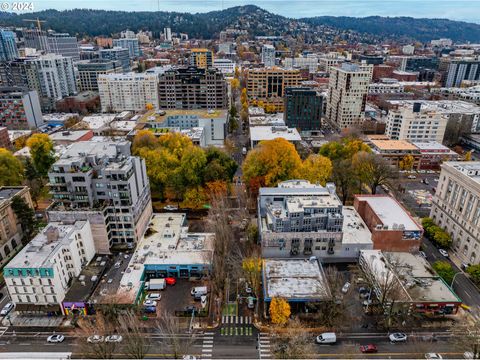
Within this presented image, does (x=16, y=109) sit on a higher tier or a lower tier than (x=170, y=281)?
higher

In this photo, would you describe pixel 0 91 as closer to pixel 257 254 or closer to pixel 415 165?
pixel 257 254

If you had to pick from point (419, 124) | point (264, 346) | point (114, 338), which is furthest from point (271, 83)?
point (114, 338)

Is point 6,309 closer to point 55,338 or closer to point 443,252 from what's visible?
point 55,338

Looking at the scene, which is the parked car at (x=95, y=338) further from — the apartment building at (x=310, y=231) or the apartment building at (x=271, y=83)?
the apartment building at (x=271, y=83)

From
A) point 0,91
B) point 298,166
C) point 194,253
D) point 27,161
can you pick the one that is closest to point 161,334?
point 194,253

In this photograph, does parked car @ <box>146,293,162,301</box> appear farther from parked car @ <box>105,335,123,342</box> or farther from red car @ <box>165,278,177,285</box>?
Result: parked car @ <box>105,335,123,342</box>

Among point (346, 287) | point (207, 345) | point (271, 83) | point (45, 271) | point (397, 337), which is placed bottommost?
point (207, 345)

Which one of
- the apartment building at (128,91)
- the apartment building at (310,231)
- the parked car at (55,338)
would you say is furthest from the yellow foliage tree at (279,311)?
the apartment building at (128,91)
